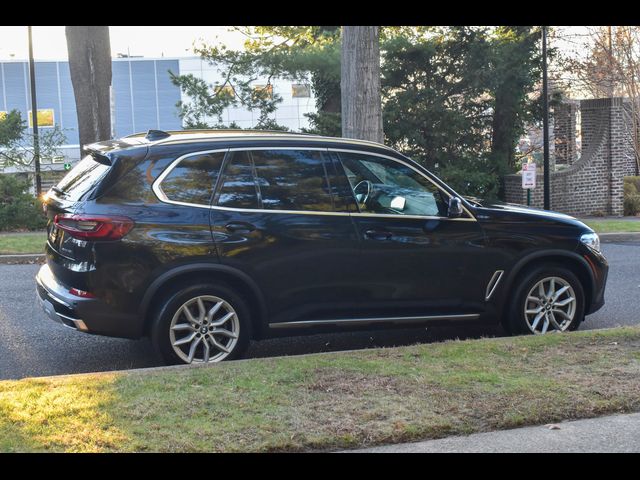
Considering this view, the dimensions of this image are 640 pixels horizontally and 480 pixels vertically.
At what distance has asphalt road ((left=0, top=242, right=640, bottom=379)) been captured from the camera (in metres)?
6.75

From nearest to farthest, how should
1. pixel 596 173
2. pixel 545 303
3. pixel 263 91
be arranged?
pixel 545 303 < pixel 263 91 < pixel 596 173

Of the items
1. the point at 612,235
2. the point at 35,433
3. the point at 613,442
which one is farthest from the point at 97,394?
the point at 612,235

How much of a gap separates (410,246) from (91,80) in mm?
12229

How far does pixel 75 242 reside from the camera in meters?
6.15

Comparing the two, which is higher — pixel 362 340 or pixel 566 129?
pixel 566 129

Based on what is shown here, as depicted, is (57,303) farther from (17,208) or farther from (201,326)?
(17,208)

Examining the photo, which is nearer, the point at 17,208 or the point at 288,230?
the point at 288,230

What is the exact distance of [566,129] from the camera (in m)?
28.7

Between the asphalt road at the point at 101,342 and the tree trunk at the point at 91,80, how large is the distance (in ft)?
27.5

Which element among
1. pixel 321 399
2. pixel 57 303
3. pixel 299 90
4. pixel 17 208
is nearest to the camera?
pixel 321 399

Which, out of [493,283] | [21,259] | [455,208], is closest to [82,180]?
[455,208]

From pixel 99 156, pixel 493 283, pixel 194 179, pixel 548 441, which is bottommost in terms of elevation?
pixel 548 441

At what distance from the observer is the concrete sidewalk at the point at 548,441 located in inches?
173

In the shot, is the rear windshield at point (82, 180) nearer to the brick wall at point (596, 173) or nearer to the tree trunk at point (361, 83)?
the tree trunk at point (361, 83)
